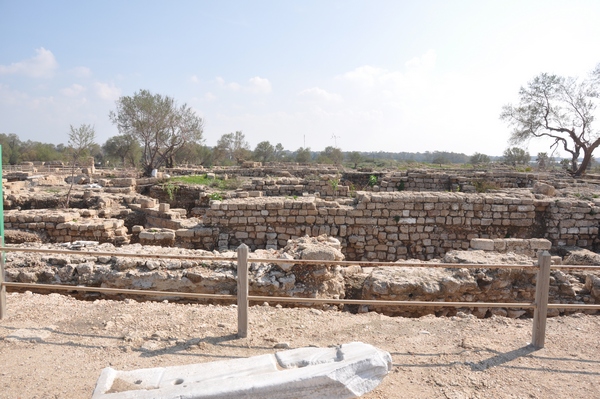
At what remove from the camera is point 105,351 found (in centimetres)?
416

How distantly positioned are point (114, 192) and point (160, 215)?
7.47 meters

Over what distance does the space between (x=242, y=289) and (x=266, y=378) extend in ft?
4.62

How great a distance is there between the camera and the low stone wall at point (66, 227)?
10367 mm

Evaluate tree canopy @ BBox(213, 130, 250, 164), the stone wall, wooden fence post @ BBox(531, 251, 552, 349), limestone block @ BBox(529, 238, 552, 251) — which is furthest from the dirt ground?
tree canopy @ BBox(213, 130, 250, 164)

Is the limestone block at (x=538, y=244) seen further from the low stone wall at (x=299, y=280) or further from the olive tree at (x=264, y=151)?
the olive tree at (x=264, y=151)

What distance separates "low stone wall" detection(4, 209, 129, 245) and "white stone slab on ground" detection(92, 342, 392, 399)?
7.83m

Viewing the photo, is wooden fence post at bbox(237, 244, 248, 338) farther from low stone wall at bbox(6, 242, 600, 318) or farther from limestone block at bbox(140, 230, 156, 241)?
limestone block at bbox(140, 230, 156, 241)

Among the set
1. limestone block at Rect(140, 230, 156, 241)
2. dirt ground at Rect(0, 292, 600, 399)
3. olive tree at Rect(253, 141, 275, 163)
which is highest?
olive tree at Rect(253, 141, 275, 163)

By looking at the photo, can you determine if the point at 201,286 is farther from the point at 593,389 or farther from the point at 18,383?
the point at 593,389

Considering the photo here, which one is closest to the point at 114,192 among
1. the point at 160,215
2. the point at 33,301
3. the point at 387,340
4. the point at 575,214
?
the point at 160,215

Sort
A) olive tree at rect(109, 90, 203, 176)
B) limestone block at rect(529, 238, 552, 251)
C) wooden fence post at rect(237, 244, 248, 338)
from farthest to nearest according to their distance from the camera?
olive tree at rect(109, 90, 203, 176) < limestone block at rect(529, 238, 552, 251) < wooden fence post at rect(237, 244, 248, 338)

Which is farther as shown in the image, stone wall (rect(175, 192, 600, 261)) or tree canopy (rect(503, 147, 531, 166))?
tree canopy (rect(503, 147, 531, 166))

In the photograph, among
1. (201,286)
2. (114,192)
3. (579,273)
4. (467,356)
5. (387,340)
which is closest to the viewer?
(467,356)

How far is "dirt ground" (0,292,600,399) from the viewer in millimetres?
3615
